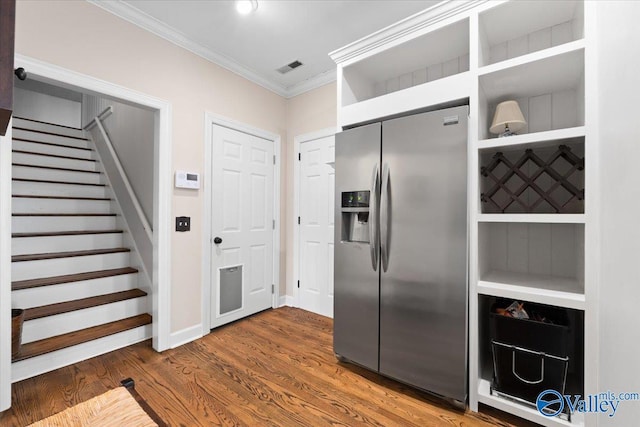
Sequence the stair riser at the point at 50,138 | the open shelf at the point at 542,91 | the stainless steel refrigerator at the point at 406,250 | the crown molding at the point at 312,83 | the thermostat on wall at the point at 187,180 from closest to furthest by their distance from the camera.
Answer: the open shelf at the point at 542,91 → the stainless steel refrigerator at the point at 406,250 → the thermostat on wall at the point at 187,180 → the crown molding at the point at 312,83 → the stair riser at the point at 50,138

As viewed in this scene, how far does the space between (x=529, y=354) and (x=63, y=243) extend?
13.3ft

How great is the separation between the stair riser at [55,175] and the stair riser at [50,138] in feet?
2.68

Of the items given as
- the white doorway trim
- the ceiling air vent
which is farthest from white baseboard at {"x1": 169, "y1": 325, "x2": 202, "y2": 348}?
the ceiling air vent

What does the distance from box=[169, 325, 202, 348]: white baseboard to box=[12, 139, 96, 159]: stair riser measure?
10.7 feet

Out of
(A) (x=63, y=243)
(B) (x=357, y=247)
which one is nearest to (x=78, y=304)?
(A) (x=63, y=243)

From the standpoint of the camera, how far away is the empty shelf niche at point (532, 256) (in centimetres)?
170

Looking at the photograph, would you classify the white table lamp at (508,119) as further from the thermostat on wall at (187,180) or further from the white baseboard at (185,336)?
the white baseboard at (185,336)

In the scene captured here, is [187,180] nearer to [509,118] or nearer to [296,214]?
[296,214]

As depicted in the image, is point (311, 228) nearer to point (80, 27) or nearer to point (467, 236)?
point (467, 236)

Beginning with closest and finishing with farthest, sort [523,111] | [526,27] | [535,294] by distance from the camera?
1. [535,294]
2. [526,27]
3. [523,111]

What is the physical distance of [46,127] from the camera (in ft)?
14.0

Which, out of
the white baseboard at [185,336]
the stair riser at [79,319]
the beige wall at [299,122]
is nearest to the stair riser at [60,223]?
the stair riser at [79,319]

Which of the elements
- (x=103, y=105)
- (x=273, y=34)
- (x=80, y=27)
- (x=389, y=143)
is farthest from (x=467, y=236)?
(x=103, y=105)

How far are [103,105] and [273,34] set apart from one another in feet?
10.0
